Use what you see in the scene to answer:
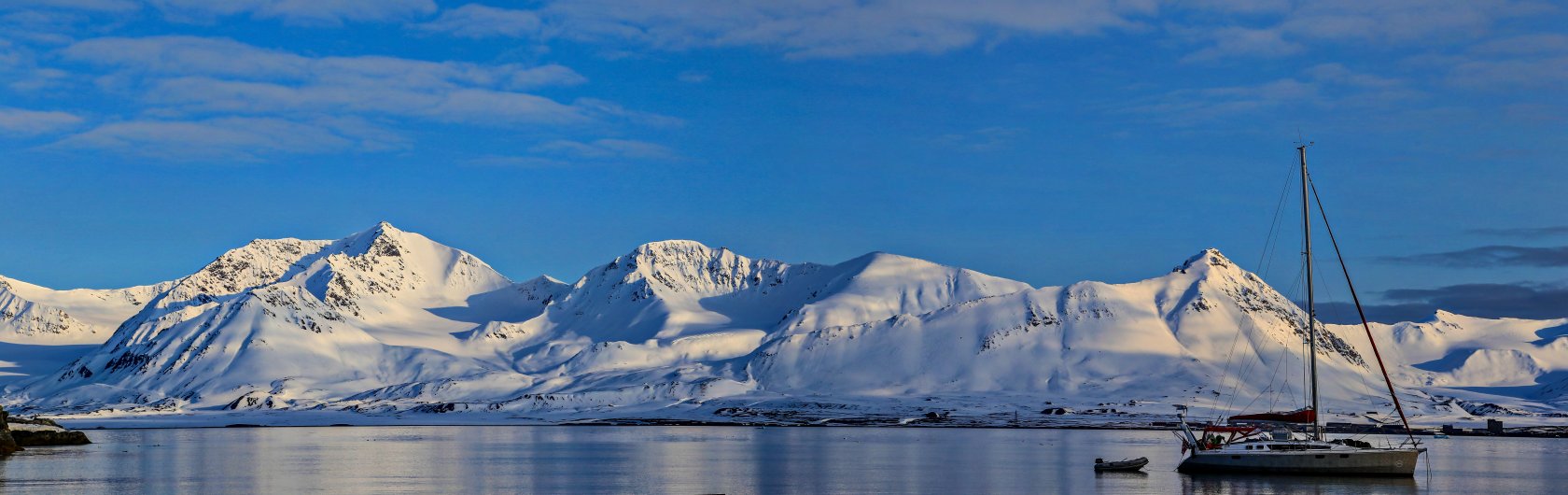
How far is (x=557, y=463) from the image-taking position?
424 feet

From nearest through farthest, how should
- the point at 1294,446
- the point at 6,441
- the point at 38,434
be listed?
1. the point at 1294,446
2. the point at 6,441
3. the point at 38,434

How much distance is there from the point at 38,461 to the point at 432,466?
33.4 metres

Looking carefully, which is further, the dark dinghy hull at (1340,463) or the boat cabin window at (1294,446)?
the boat cabin window at (1294,446)

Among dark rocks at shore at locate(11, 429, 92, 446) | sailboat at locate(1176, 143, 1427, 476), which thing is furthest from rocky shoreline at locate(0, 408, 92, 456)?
sailboat at locate(1176, 143, 1427, 476)

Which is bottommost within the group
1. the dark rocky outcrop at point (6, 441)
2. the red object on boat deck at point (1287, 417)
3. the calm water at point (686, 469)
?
the calm water at point (686, 469)

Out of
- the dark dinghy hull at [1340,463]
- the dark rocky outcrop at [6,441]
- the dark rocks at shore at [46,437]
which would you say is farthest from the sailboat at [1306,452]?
the dark rocks at shore at [46,437]

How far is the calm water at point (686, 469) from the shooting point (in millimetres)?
97312

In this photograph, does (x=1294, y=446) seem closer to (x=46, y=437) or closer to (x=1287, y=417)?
(x=1287, y=417)

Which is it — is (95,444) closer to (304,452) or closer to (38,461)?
(304,452)

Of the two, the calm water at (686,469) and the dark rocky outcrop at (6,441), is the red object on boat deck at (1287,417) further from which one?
the dark rocky outcrop at (6,441)

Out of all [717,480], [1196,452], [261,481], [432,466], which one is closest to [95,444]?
[432,466]

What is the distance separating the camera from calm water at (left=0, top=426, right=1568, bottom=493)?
97312 millimetres

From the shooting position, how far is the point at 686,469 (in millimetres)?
116938

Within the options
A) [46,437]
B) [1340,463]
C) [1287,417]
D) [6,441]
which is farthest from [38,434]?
[1340,463]
